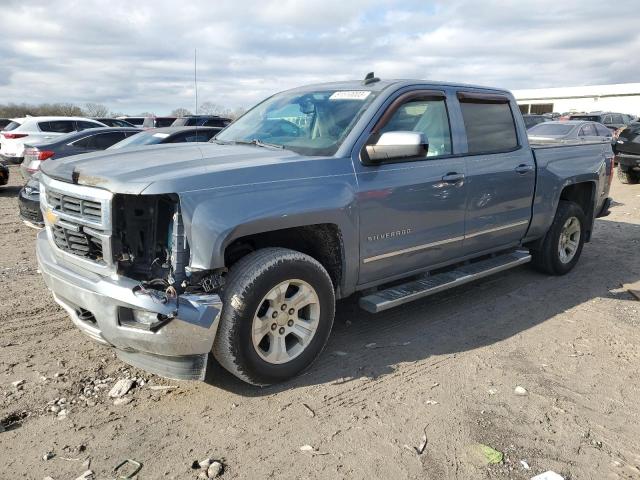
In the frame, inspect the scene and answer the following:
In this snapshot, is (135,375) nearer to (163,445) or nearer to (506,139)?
(163,445)

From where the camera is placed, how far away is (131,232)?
10.5 feet

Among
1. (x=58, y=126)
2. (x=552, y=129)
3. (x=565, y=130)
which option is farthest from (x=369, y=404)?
(x=58, y=126)

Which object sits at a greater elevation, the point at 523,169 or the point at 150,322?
Result: the point at 523,169

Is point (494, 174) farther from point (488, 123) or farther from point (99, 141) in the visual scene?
point (99, 141)

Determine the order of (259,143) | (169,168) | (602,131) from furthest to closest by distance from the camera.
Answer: (602,131), (259,143), (169,168)

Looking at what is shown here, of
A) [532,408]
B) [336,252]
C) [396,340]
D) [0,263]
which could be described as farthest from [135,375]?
[0,263]

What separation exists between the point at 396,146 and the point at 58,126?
15673 mm

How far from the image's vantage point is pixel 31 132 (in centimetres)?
1568

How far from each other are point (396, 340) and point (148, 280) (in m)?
2.09

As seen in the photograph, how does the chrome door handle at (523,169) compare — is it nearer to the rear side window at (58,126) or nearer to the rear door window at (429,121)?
the rear door window at (429,121)

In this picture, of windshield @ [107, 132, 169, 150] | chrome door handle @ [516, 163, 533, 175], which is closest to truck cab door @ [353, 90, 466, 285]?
chrome door handle @ [516, 163, 533, 175]

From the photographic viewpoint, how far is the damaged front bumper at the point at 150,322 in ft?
9.61

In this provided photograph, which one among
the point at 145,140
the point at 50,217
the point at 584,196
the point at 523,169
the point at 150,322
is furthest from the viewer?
the point at 145,140

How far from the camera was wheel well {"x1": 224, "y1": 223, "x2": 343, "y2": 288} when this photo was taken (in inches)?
139
